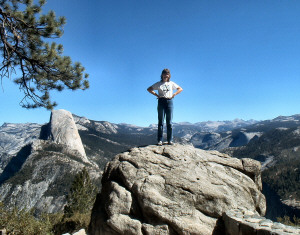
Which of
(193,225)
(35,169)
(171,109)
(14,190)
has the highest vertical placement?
(171,109)

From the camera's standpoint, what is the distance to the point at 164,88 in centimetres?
877

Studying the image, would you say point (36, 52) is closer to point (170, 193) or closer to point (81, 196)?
point (170, 193)

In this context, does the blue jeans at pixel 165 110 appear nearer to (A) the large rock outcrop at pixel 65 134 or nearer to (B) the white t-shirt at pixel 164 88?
(B) the white t-shirt at pixel 164 88

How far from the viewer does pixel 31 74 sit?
1187 cm

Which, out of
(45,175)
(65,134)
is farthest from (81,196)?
(65,134)

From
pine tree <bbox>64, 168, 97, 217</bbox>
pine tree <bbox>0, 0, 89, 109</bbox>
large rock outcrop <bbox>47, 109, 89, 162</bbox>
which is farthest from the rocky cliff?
pine tree <bbox>0, 0, 89, 109</bbox>

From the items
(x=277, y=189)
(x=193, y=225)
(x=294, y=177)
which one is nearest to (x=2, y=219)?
(x=193, y=225)

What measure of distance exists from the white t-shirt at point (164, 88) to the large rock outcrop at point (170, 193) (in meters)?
2.06

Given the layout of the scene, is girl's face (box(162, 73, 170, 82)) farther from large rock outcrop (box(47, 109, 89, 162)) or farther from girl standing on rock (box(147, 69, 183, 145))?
large rock outcrop (box(47, 109, 89, 162))

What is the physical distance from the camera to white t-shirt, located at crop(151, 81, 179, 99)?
8750 mm

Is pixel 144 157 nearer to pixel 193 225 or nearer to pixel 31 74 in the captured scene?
pixel 193 225

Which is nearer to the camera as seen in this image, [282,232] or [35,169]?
[282,232]

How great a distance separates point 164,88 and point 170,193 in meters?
4.04

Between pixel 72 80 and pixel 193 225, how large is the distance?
9.71 meters
